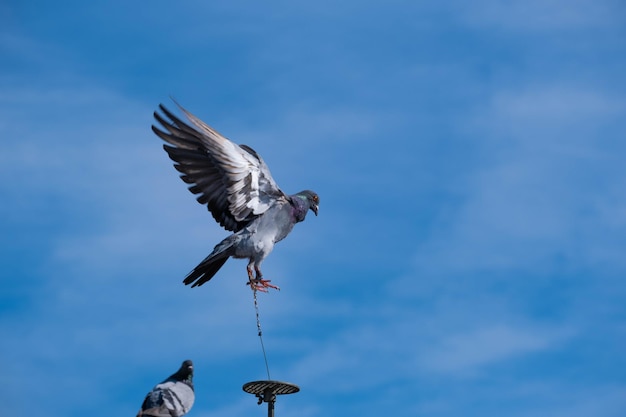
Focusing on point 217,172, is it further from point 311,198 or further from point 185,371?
point 185,371

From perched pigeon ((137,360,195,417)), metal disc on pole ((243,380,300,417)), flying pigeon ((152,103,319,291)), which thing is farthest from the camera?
flying pigeon ((152,103,319,291))

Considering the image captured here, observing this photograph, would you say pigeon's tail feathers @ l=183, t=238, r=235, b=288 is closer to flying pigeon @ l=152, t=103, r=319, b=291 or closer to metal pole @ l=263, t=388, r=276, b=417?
flying pigeon @ l=152, t=103, r=319, b=291

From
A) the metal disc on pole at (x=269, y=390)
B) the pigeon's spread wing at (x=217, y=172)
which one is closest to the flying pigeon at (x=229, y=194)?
the pigeon's spread wing at (x=217, y=172)

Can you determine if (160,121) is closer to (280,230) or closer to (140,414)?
(280,230)

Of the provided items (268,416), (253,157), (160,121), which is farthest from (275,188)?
(268,416)

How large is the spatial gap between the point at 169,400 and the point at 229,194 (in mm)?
5863

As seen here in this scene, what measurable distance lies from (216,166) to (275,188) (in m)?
1.36

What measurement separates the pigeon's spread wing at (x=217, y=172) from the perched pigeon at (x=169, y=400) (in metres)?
5.10

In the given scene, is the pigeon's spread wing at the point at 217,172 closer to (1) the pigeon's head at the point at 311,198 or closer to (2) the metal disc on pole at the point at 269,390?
(1) the pigeon's head at the point at 311,198

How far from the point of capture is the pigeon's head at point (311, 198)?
104 feet

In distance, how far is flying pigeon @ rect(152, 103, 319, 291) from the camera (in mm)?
30828

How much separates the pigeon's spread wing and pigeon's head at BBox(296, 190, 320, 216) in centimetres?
91

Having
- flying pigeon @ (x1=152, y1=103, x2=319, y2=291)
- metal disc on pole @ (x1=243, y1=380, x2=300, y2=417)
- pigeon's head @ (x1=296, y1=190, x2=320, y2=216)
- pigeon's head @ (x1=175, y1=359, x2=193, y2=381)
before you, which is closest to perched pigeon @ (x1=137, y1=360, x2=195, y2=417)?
pigeon's head @ (x1=175, y1=359, x2=193, y2=381)

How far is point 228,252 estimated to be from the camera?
30953 mm
